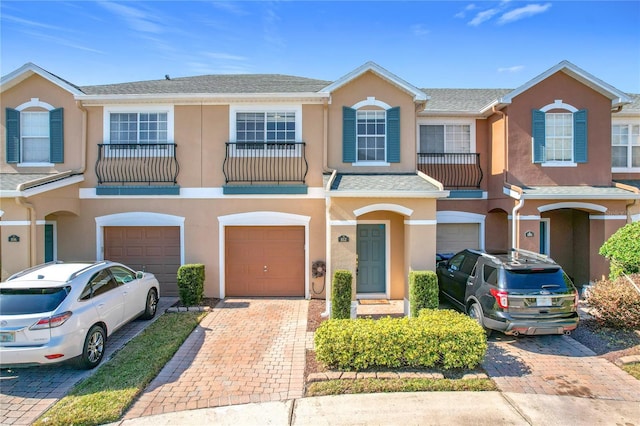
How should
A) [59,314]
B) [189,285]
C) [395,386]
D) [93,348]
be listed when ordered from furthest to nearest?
[189,285] < [93,348] < [59,314] < [395,386]

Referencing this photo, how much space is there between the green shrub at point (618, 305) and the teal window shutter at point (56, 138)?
50.5ft

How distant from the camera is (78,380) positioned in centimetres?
584

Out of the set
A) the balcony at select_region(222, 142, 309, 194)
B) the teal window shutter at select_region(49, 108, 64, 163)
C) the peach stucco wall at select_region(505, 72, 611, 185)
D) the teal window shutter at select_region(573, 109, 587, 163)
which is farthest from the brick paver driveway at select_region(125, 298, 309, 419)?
the teal window shutter at select_region(573, 109, 587, 163)

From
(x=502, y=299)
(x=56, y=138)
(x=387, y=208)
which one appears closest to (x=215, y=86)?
(x=56, y=138)

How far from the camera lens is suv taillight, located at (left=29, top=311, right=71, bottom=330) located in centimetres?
556

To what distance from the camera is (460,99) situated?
1354cm

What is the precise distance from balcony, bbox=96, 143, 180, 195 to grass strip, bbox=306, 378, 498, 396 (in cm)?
798

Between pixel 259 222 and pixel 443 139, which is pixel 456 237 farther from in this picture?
pixel 259 222

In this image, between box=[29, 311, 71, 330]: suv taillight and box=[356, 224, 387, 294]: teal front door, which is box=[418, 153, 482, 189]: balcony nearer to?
box=[356, 224, 387, 294]: teal front door

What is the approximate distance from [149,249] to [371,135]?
800 centimetres

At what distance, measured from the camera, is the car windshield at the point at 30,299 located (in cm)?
572

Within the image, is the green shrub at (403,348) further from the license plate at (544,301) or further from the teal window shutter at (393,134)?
the teal window shutter at (393,134)

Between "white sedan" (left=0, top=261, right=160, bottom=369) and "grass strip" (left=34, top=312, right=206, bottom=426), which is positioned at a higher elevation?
"white sedan" (left=0, top=261, right=160, bottom=369)

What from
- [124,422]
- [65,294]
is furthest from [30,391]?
[124,422]
